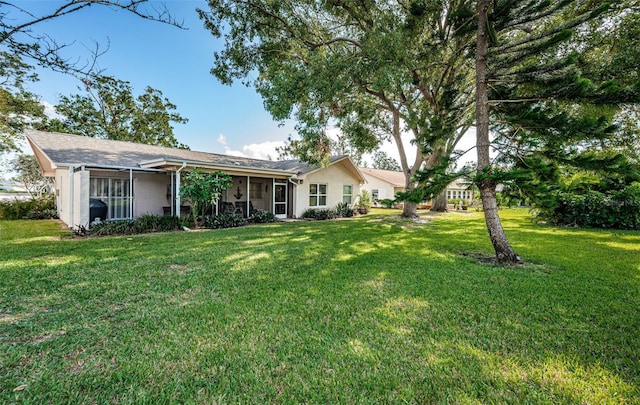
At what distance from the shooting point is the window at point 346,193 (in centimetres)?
1942

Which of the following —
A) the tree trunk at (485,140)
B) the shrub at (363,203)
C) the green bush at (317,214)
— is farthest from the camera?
the shrub at (363,203)

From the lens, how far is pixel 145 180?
43.6ft

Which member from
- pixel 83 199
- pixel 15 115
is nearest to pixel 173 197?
pixel 83 199

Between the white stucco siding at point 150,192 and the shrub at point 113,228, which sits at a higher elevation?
the white stucco siding at point 150,192

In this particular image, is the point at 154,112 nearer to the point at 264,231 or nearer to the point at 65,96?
the point at 65,96

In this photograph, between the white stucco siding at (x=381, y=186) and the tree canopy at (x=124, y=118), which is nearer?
the tree canopy at (x=124, y=118)

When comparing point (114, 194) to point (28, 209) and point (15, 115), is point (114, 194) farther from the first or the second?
point (15, 115)

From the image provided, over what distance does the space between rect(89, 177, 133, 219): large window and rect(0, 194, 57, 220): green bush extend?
499cm

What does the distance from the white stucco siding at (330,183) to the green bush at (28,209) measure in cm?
1361

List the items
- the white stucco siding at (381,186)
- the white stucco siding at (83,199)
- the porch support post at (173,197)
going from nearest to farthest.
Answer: the white stucco siding at (83,199)
the porch support post at (173,197)
the white stucco siding at (381,186)

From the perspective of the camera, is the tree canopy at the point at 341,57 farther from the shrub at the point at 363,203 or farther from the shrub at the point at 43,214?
the shrub at the point at 43,214

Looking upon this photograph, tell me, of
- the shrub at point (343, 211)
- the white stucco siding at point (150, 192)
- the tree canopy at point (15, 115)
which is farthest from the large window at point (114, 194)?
the tree canopy at point (15, 115)

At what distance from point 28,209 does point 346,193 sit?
1840 cm

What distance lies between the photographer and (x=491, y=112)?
7383 mm
